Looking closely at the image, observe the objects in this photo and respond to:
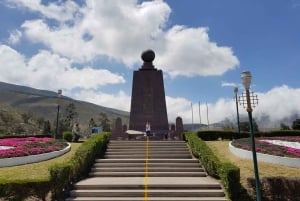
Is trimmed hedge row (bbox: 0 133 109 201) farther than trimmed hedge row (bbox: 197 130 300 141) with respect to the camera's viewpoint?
No

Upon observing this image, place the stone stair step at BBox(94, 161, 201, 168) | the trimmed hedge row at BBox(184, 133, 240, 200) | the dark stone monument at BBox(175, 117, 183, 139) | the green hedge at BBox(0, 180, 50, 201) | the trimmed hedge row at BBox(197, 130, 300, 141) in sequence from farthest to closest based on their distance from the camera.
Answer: the dark stone monument at BBox(175, 117, 183, 139) < the trimmed hedge row at BBox(197, 130, 300, 141) < the stone stair step at BBox(94, 161, 201, 168) < the trimmed hedge row at BBox(184, 133, 240, 200) < the green hedge at BBox(0, 180, 50, 201)

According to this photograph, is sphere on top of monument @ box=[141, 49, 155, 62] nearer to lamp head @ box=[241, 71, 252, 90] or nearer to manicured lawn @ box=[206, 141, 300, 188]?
manicured lawn @ box=[206, 141, 300, 188]

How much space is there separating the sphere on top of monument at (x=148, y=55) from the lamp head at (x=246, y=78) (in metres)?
22.3

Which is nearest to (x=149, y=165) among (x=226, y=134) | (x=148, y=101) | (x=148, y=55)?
(x=226, y=134)

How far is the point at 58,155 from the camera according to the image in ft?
56.3

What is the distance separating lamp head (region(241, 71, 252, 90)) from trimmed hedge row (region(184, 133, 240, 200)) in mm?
3233

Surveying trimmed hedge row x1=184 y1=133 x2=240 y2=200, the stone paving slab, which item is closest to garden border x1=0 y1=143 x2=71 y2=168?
the stone paving slab

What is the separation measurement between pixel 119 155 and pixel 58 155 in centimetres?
343

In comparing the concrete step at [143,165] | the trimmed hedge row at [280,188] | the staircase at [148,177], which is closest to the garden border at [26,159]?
Result: the staircase at [148,177]

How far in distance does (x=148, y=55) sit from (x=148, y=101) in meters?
5.17

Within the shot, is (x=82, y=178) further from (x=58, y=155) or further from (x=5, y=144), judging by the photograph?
(x=5, y=144)

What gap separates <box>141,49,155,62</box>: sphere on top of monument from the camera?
31406 millimetres

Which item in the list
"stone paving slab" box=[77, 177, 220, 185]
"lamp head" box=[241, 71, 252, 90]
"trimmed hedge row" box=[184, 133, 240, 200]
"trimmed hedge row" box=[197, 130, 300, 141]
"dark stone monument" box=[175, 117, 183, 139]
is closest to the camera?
"lamp head" box=[241, 71, 252, 90]

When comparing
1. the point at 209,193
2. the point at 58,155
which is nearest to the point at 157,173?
the point at 209,193
